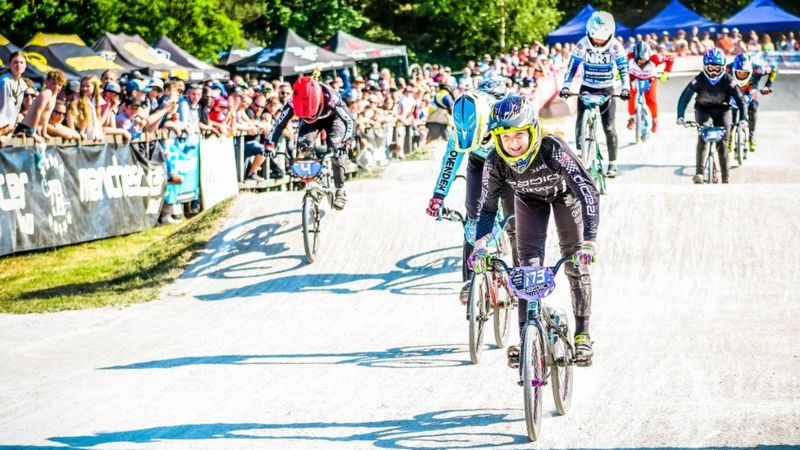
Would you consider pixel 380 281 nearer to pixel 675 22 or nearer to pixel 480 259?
pixel 480 259

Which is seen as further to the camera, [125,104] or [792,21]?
[792,21]

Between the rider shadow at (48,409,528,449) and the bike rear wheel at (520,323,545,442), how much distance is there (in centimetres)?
18

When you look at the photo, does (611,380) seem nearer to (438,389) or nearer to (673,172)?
(438,389)

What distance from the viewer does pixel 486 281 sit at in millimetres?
9070

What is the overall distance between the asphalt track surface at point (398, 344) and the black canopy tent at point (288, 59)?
1274 cm

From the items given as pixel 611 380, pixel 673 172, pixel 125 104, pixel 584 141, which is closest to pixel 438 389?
pixel 611 380

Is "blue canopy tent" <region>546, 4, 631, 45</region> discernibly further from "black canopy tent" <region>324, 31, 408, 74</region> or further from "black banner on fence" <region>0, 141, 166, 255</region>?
"black banner on fence" <region>0, 141, 166, 255</region>

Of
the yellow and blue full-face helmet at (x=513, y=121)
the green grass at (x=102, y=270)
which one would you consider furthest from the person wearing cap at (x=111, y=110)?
the yellow and blue full-face helmet at (x=513, y=121)

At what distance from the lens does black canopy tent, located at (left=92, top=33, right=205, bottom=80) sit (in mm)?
24672

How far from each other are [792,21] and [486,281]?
4211cm

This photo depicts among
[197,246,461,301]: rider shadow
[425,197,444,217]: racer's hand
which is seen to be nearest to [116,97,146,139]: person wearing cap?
[197,246,461,301]: rider shadow

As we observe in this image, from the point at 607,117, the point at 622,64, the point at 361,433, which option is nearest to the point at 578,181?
the point at 361,433

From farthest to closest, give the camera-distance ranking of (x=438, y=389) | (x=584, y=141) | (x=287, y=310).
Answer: (x=584, y=141) → (x=287, y=310) → (x=438, y=389)

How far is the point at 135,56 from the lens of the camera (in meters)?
25.0
